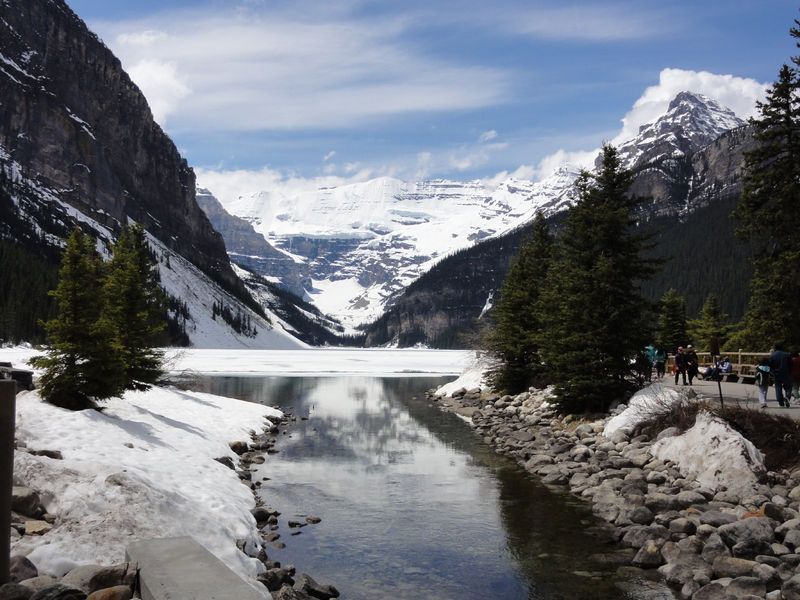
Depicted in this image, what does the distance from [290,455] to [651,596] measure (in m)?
18.2

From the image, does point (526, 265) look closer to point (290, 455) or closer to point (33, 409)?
point (290, 455)

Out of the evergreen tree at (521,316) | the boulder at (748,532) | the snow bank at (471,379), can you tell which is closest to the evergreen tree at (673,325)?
the snow bank at (471,379)

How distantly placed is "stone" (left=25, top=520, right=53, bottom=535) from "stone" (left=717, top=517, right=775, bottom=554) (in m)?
13.1

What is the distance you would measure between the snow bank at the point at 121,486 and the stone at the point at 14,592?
4.59ft

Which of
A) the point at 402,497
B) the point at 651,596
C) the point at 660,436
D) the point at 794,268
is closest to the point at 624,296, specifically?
the point at 794,268

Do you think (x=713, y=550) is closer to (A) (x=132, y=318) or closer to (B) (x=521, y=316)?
(A) (x=132, y=318)

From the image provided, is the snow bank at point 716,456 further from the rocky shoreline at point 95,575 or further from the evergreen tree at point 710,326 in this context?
the evergreen tree at point 710,326

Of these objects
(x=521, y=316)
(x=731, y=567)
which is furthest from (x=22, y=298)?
(x=731, y=567)

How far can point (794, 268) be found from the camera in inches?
1129

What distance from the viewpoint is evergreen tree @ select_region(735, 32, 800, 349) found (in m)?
29.4

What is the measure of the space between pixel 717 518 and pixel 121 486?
1294cm

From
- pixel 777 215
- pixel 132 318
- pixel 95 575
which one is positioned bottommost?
pixel 95 575

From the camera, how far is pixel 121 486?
1256cm

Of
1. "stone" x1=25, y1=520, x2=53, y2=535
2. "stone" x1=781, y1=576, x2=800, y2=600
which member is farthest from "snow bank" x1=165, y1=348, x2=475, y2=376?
"stone" x1=781, y1=576, x2=800, y2=600
